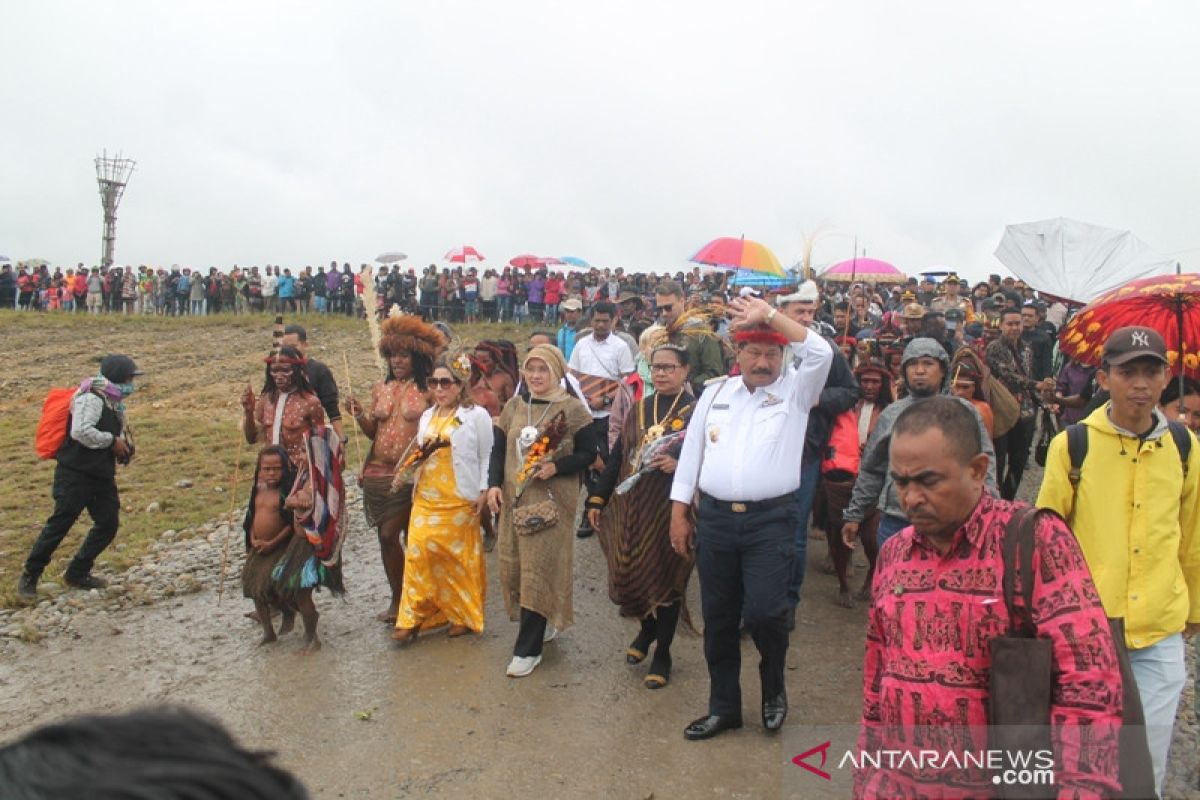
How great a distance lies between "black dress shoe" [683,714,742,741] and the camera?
191 inches

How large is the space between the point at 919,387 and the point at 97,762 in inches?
195

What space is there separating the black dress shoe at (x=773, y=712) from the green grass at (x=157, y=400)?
451cm

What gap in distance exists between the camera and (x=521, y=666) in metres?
5.86

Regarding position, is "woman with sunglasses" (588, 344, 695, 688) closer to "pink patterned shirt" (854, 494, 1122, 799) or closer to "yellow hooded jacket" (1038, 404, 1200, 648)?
"yellow hooded jacket" (1038, 404, 1200, 648)

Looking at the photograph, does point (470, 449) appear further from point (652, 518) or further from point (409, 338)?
point (652, 518)

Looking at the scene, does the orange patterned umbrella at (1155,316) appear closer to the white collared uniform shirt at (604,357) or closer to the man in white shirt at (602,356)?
the man in white shirt at (602,356)

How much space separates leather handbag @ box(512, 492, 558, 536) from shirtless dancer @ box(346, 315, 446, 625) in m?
1.10

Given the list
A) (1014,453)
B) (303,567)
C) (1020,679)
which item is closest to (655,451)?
(303,567)

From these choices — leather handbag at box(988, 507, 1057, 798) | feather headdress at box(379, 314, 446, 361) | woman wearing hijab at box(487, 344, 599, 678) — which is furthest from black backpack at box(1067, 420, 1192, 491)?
feather headdress at box(379, 314, 446, 361)

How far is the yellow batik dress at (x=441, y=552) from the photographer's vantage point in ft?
21.3

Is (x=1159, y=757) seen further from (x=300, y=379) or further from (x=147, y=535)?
(x=147, y=535)

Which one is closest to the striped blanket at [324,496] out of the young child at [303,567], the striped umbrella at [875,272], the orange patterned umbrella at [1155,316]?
the young child at [303,567]

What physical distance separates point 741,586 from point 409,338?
3.51 meters

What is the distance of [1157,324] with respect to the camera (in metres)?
4.68
